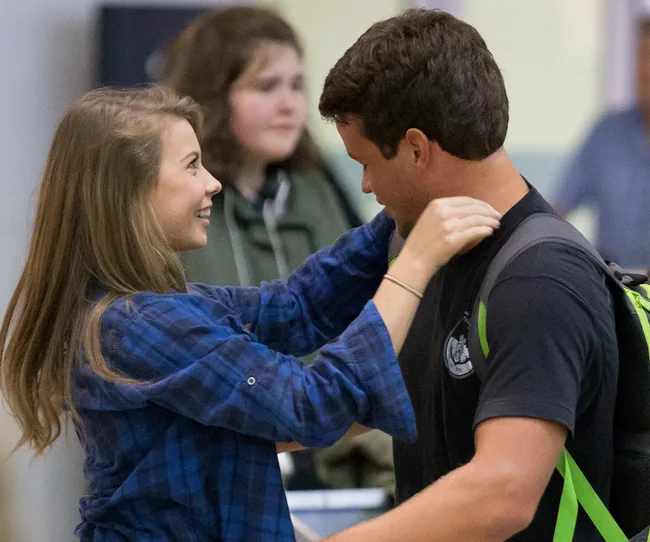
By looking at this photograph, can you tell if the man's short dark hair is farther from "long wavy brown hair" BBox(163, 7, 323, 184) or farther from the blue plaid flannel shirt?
"long wavy brown hair" BBox(163, 7, 323, 184)

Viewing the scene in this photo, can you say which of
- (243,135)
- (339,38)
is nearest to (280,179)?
(243,135)

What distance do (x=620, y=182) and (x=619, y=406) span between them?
296 centimetres

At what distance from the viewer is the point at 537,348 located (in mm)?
1370

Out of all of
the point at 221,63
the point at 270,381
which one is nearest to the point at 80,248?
the point at 270,381

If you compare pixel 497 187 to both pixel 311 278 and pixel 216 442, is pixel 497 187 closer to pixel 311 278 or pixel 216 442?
pixel 311 278

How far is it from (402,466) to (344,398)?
38 cm

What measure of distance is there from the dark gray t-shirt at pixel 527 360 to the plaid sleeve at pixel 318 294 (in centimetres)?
16

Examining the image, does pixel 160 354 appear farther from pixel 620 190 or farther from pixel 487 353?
pixel 620 190

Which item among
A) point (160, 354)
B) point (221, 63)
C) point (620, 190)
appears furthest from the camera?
point (620, 190)

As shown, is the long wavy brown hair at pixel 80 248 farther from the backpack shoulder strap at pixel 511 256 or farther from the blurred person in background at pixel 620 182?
the blurred person in background at pixel 620 182

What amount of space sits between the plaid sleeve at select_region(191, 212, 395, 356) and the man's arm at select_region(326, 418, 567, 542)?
50 centimetres

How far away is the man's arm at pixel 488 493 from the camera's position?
4.45ft

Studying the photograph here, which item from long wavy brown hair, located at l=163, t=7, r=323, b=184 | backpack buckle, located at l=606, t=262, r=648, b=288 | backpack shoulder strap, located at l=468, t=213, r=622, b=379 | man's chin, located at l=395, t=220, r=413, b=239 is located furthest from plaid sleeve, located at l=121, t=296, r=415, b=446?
long wavy brown hair, located at l=163, t=7, r=323, b=184

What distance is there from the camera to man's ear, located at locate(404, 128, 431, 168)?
61.4 inches
